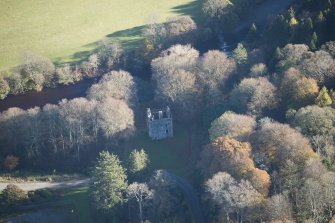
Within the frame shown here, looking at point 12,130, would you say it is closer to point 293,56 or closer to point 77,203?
point 77,203

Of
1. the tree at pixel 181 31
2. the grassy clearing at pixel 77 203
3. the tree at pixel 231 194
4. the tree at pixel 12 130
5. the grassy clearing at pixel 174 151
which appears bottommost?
the grassy clearing at pixel 77 203

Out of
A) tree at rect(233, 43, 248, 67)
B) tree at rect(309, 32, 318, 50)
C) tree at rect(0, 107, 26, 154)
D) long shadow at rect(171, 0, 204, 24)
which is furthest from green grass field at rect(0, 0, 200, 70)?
tree at rect(309, 32, 318, 50)

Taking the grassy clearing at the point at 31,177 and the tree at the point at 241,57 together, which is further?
the tree at the point at 241,57

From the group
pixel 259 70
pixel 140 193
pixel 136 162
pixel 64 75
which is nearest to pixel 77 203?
pixel 136 162

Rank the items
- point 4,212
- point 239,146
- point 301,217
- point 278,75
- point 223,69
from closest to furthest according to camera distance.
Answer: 1. point 301,217
2. point 239,146
3. point 4,212
4. point 278,75
5. point 223,69

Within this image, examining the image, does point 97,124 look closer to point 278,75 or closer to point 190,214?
point 190,214

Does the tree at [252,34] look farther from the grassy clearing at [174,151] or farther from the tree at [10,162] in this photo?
the tree at [10,162]

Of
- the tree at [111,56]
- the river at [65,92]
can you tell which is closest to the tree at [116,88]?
the river at [65,92]

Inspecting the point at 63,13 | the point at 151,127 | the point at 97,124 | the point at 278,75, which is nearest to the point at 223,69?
→ the point at 278,75
